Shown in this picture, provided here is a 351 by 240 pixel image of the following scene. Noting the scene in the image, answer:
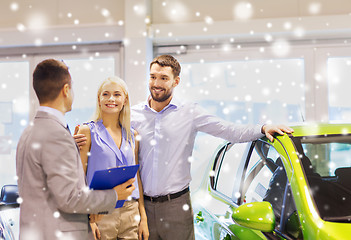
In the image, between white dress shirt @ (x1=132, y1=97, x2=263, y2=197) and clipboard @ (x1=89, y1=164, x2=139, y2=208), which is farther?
white dress shirt @ (x1=132, y1=97, x2=263, y2=197)

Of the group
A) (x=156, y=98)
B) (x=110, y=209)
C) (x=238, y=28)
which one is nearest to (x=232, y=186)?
(x=156, y=98)

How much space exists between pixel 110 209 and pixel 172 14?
4.07 meters

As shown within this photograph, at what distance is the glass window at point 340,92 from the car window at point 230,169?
9.17ft

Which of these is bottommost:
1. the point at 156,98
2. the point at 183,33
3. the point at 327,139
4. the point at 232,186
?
the point at 232,186

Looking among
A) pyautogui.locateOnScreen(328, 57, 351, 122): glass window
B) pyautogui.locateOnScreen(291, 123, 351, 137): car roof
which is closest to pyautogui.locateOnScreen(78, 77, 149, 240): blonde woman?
pyautogui.locateOnScreen(291, 123, 351, 137): car roof

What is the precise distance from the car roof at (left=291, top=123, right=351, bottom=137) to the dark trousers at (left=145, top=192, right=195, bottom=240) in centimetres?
85

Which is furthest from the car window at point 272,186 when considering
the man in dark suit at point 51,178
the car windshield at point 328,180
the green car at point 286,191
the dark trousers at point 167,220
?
the man in dark suit at point 51,178

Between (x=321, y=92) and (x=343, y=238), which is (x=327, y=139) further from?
(x=321, y=92)

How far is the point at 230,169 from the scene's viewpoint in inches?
110

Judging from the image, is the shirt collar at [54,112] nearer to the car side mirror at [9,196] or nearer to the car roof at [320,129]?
the car side mirror at [9,196]

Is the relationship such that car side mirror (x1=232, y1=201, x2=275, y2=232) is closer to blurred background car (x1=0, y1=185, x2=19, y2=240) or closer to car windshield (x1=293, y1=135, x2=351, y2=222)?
car windshield (x1=293, y1=135, x2=351, y2=222)

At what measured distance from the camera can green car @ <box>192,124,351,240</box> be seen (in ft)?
5.42

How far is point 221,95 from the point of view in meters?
5.45

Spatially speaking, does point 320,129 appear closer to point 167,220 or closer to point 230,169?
point 230,169
